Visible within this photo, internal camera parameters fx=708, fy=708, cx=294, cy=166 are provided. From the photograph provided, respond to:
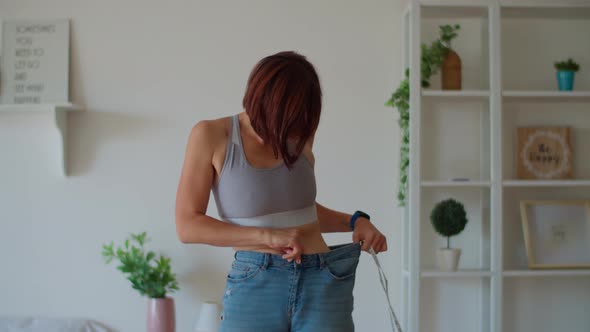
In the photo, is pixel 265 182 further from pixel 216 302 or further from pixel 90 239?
pixel 90 239

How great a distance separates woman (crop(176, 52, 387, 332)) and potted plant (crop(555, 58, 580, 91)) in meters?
2.03

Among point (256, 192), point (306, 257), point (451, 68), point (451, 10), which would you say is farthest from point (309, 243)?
point (451, 10)

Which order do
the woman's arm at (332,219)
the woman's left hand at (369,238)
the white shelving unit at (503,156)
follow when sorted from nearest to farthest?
the woman's left hand at (369,238), the woman's arm at (332,219), the white shelving unit at (503,156)

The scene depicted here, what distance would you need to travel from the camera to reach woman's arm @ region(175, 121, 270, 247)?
1381mm

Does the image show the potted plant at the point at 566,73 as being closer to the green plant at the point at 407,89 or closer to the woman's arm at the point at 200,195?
the green plant at the point at 407,89

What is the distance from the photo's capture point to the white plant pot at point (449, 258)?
3.04m

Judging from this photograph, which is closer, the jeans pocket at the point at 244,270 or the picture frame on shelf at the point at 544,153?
the jeans pocket at the point at 244,270

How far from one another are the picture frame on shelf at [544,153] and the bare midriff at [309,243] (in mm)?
1958

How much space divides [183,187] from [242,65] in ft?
6.31

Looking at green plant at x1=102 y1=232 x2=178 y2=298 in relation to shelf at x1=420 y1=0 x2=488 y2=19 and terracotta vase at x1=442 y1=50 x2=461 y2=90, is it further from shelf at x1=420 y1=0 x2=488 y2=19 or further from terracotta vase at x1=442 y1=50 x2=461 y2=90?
shelf at x1=420 y1=0 x2=488 y2=19

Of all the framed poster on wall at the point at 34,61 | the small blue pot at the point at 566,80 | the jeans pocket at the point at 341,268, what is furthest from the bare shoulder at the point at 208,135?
the small blue pot at the point at 566,80

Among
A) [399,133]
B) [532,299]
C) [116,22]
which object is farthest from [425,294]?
[116,22]

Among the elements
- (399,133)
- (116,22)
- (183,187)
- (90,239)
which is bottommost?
(90,239)

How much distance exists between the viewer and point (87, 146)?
3.27 m
